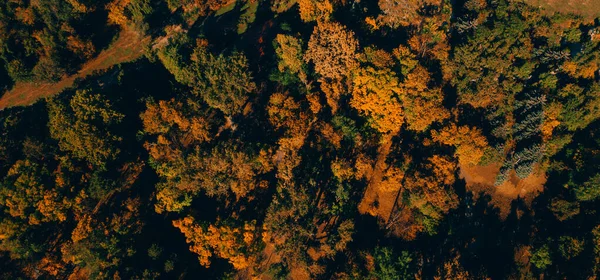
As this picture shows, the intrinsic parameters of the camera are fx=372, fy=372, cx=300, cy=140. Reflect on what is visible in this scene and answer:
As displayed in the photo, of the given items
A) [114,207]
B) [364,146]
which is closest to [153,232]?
[114,207]

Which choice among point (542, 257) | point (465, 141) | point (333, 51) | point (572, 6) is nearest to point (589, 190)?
point (542, 257)

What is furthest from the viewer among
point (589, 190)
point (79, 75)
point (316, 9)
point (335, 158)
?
point (79, 75)

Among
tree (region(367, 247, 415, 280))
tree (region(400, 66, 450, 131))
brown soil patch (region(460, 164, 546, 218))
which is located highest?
tree (region(400, 66, 450, 131))

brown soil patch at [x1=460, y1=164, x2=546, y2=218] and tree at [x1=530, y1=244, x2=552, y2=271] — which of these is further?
brown soil patch at [x1=460, y1=164, x2=546, y2=218]

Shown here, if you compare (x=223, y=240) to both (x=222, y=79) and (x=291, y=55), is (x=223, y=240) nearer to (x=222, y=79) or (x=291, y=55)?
(x=222, y=79)

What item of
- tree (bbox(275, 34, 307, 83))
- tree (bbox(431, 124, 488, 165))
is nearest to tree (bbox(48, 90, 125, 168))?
tree (bbox(275, 34, 307, 83))

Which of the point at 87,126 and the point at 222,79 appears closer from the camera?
the point at 87,126

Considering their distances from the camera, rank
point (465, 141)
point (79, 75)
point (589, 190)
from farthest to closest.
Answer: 1. point (79, 75)
2. point (465, 141)
3. point (589, 190)

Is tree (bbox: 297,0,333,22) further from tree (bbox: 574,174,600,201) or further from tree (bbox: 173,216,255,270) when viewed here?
tree (bbox: 574,174,600,201)
